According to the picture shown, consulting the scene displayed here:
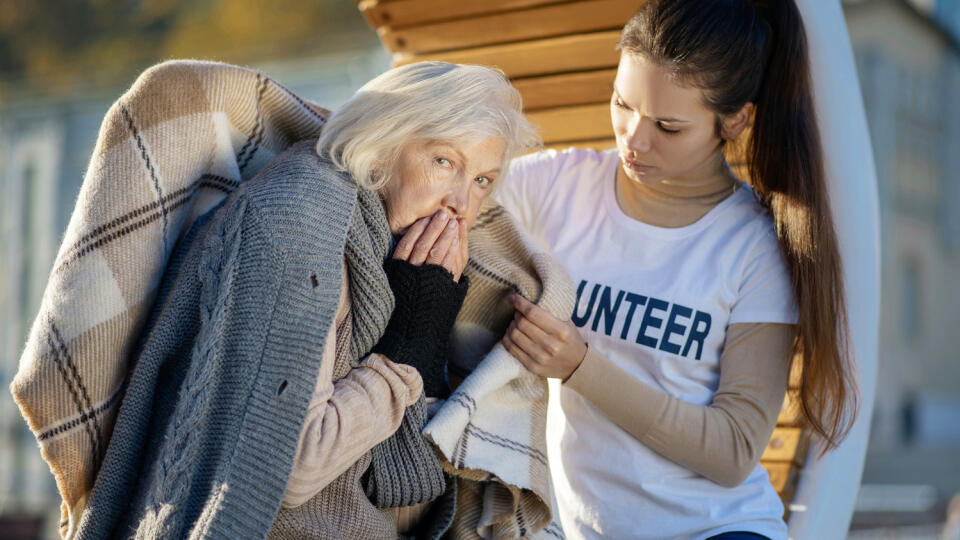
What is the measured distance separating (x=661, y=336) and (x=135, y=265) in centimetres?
114

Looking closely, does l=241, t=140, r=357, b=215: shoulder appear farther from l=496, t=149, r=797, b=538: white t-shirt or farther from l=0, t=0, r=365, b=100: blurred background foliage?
l=0, t=0, r=365, b=100: blurred background foliage

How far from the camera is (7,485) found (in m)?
9.66

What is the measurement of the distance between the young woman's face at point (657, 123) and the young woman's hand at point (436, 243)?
1.87 feet

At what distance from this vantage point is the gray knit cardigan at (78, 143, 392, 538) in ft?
5.22

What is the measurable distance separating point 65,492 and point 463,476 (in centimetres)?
73

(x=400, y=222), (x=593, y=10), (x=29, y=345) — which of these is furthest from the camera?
(x=593, y=10)

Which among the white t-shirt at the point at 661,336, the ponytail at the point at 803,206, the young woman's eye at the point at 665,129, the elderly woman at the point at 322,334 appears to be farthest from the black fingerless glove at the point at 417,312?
the ponytail at the point at 803,206

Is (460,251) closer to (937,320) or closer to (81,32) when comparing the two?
(81,32)

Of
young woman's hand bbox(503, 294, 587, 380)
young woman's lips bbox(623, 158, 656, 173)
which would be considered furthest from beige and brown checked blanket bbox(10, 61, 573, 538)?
young woman's lips bbox(623, 158, 656, 173)

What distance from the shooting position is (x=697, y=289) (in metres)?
2.30

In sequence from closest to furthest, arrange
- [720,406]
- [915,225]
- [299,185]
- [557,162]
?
[299,185] < [720,406] < [557,162] < [915,225]

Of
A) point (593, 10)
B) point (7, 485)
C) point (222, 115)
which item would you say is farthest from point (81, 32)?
point (222, 115)

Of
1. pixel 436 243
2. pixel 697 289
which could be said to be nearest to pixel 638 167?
pixel 697 289

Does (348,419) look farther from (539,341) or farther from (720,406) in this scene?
(720,406)
